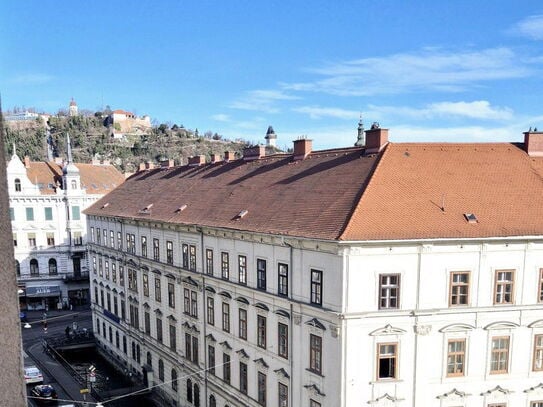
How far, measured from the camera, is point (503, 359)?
19.5 meters

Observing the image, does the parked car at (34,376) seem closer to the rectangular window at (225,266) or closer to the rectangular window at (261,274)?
the rectangular window at (225,266)

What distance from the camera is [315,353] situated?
19594 mm

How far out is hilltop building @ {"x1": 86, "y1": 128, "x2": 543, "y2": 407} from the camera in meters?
18.3

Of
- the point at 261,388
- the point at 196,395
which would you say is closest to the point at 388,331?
the point at 261,388

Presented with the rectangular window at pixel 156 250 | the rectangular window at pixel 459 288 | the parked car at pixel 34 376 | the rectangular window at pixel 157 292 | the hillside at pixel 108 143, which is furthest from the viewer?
the hillside at pixel 108 143

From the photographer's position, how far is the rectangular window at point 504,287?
19141mm

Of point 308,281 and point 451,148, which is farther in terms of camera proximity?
point 451,148

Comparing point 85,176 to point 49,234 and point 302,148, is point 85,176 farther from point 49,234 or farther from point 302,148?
point 302,148

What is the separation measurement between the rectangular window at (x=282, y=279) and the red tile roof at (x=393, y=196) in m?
1.78

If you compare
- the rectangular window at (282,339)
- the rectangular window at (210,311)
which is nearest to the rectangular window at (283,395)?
the rectangular window at (282,339)

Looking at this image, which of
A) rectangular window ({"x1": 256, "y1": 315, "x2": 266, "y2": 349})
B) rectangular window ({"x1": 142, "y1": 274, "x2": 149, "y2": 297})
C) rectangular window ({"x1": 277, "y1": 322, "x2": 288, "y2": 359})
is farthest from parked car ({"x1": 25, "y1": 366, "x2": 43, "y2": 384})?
rectangular window ({"x1": 277, "y1": 322, "x2": 288, "y2": 359})

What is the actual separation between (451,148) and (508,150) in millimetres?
3077

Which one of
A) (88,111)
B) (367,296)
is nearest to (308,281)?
(367,296)

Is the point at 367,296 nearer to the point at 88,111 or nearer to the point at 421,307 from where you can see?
the point at 421,307
